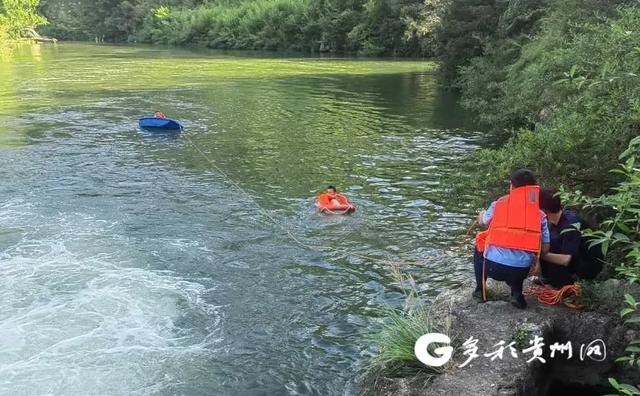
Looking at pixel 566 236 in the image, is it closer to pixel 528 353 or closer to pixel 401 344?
pixel 528 353

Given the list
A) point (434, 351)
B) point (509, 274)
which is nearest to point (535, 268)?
point (509, 274)

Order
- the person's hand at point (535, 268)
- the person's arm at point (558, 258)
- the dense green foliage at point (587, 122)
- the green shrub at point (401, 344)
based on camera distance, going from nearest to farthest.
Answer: the green shrub at point (401, 344), the person's arm at point (558, 258), the person's hand at point (535, 268), the dense green foliage at point (587, 122)

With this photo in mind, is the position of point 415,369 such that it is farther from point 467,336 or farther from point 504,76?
point 504,76

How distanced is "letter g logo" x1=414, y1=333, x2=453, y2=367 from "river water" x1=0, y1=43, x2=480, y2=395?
1.14 m

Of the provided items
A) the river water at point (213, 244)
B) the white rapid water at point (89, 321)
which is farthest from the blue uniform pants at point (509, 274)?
the white rapid water at point (89, 321)

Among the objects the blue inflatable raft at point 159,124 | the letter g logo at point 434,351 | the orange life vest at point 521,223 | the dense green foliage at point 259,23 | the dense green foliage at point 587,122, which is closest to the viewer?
the letter g logo at point 434,351

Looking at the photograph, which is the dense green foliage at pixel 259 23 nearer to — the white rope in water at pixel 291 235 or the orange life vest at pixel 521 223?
the white rope in water at pixel 291 235

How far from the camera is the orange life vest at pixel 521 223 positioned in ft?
19.9

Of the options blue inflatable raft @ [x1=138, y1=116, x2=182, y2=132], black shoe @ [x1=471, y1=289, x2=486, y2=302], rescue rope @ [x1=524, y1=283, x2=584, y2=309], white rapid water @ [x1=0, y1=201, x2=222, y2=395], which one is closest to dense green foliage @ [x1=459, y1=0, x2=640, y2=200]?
rescue rope @ [x1=524, y1=283, x2=584, y2=309]

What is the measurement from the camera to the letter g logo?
546 cm

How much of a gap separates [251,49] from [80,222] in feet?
182

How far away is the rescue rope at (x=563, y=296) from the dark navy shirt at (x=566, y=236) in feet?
1.16

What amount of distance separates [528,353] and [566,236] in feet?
4.65

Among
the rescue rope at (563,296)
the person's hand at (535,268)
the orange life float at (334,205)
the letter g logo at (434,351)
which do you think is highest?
the person's hand at (535,268)
